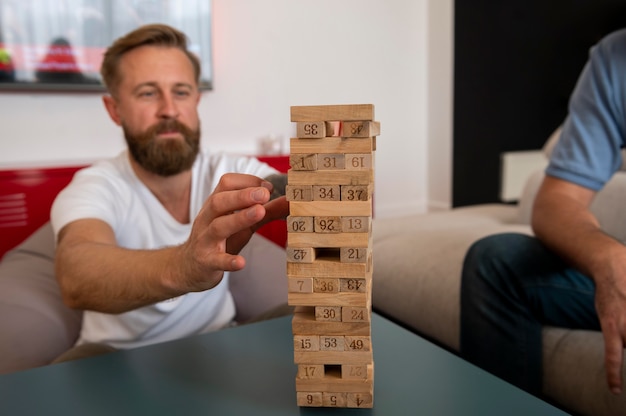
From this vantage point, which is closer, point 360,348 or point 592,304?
point 360,348

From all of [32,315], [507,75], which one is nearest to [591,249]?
[32,315]

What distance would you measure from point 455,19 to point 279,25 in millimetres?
1239

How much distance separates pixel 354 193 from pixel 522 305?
70 centimetres

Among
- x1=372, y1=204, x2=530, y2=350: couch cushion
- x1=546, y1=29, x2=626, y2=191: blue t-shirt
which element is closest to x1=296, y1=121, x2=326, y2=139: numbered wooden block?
x1=546, y1=29, x2=626, y2=191: blue t-shirt

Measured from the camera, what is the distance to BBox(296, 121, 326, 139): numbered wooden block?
62 cm

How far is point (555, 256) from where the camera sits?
3.83 ft

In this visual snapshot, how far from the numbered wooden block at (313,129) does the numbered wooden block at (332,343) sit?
247mm

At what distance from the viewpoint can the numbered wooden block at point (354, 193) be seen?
2.07ft

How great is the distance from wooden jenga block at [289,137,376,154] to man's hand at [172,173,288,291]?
0.25ft

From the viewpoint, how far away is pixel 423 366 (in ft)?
2.78

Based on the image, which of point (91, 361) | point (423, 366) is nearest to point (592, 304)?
point (423, 366)

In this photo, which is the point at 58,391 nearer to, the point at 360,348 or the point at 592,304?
the point at 360,348

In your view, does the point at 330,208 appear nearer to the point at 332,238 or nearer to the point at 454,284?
the point at 332,238

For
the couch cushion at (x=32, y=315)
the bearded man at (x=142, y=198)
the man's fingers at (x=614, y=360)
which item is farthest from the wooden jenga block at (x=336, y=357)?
the couch cushion at (x=32, y=315)
